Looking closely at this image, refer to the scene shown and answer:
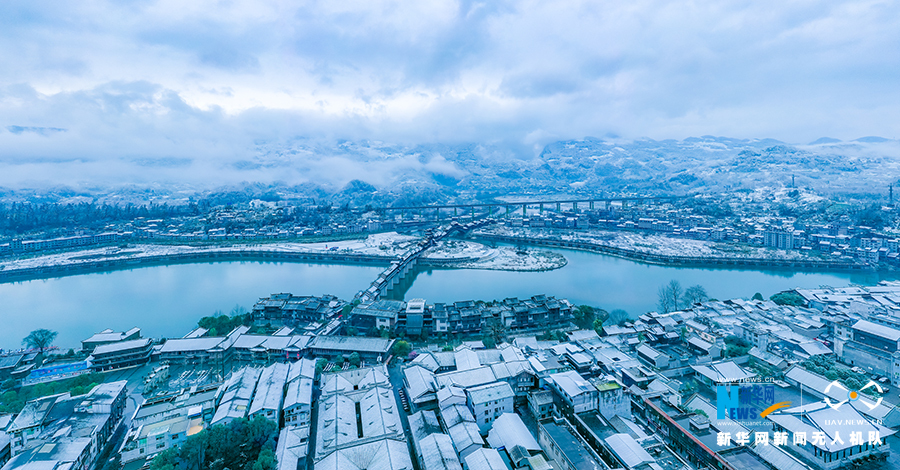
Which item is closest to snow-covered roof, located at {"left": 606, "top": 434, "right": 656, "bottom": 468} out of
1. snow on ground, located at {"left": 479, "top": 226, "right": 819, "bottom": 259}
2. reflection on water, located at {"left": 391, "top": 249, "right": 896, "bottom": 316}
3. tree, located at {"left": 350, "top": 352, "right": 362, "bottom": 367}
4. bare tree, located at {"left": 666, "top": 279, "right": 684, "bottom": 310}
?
tree, located at {"left": 350, "top": 352, "right": 362, "bottom": 367}

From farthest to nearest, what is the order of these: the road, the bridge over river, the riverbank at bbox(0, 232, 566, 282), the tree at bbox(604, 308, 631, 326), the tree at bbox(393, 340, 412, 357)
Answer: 1. the riverbank at bbox(0, 232, 566, 282)
2. the bridge over river
3. the tree at bbox(604, 308, 631, 326)
4. the tree at bbox(393, 340, 412, 357)
5. the road

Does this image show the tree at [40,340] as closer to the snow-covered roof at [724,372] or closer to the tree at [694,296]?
the snow-covered roof at [724,372]

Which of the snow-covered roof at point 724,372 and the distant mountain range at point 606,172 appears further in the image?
the distant mountain range at point 606,172

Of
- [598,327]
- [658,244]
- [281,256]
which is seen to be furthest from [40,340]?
[658,244]

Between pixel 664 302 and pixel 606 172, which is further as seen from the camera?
pixel 606 172

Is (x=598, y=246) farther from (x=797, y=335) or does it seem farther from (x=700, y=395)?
(x=700, y=395)

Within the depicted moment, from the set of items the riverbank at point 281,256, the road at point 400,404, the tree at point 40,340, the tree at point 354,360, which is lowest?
the road at point 400,404

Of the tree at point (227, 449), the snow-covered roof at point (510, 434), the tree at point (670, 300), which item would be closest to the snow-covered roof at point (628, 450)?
the snow-covered roof at point (510, 434)

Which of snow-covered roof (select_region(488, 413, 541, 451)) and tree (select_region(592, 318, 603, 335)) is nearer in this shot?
snow-covered roof (select_region(488, 413, 541, 451))

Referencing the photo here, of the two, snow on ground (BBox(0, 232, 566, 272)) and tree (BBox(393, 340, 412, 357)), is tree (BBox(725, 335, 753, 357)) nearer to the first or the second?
tree (BBox(393, 340, 412, 357))

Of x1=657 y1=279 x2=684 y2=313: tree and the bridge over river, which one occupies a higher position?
the bridge over river

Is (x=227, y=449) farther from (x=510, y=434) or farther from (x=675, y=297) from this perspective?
(x=675, y=297)

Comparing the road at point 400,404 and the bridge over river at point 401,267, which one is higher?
the bridge over river at point 401,267
